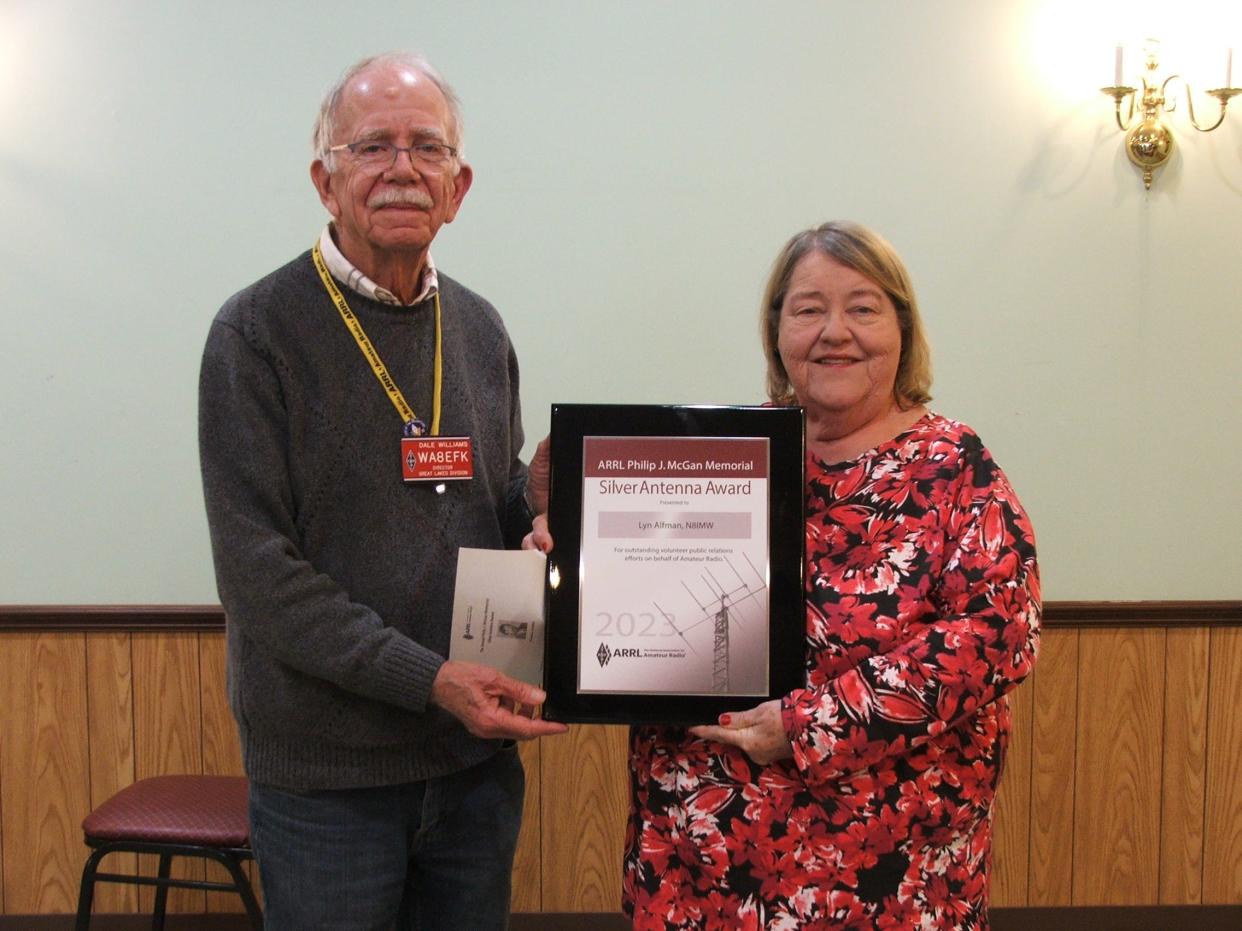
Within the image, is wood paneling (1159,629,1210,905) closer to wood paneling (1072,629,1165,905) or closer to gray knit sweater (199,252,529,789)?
wood paneling (1072,629,1165,905)

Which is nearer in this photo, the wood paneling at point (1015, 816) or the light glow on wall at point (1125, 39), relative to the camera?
the light glow on wall at point (1125, 39)

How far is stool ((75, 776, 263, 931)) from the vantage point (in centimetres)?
214

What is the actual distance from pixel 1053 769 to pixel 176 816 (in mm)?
2179

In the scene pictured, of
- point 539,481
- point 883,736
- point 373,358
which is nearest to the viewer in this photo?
point 883,736

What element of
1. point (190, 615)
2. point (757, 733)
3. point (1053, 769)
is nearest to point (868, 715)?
point (757, 733)

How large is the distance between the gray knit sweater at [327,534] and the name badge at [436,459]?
0.02 metres

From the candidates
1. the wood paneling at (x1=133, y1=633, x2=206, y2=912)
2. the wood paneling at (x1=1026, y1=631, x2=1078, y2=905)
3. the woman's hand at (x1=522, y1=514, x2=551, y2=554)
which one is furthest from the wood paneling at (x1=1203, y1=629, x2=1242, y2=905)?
the wood paneling at (x1=133, y1=633, x2=206, y2=912)

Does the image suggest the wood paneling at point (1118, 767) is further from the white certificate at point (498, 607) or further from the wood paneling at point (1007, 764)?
the white certificate at point (498, 607)

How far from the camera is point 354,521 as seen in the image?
55.7 inches

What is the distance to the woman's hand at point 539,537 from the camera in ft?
4.58

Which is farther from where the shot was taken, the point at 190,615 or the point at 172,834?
the point at 190,615

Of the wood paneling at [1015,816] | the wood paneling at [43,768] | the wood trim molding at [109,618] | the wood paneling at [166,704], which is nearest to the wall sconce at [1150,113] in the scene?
the wood paneling at [1015,816]

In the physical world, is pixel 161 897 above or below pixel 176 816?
below

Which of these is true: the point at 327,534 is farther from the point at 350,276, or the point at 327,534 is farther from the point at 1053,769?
the point at 1053,769
